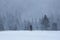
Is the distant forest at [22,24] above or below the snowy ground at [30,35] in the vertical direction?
above

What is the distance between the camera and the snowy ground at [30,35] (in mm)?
1025

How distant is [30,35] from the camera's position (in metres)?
1.05

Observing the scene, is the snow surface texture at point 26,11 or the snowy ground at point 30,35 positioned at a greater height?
the snow surface texture at point 26,11

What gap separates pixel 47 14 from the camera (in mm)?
1040

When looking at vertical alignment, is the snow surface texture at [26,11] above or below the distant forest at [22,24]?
above

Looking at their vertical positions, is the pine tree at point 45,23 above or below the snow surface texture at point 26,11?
below

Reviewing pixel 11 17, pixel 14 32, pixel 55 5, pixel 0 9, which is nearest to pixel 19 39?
pixel 14 32

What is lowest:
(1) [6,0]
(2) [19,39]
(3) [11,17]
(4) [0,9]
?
(2) [19,39]

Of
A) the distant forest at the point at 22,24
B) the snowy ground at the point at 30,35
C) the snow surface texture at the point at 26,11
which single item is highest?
the snow surface texture at the point at 26,11

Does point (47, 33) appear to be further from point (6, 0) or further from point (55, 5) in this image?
point (6, 0)

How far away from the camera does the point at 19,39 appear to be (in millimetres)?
1029

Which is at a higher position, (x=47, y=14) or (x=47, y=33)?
(x=47, y=14)

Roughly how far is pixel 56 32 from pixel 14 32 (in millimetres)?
501

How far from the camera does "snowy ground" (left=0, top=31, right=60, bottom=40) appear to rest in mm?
1025
